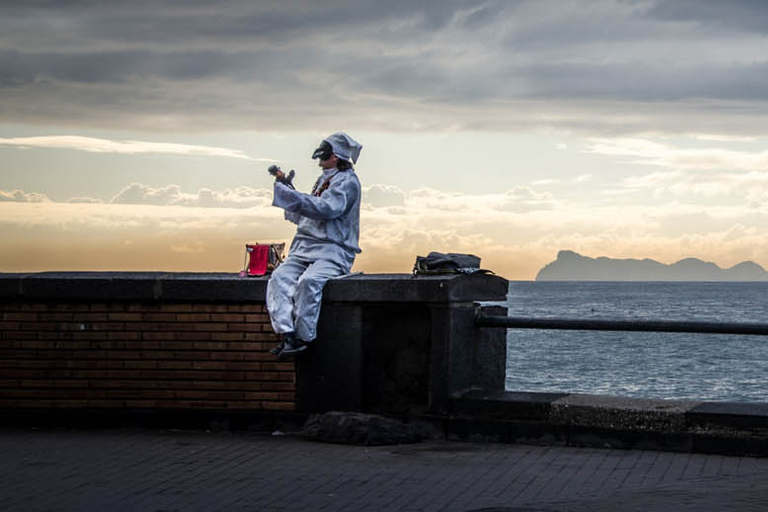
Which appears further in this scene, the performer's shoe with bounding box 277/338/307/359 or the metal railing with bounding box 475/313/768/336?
the performer's shoe with bounding box 277/338/307/359

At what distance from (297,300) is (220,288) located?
2.19 feet

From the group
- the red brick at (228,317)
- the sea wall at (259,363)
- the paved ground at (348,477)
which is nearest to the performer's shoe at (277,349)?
the sea wall at (259,363)

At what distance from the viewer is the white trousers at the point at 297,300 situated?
9328mm

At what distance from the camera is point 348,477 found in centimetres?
763

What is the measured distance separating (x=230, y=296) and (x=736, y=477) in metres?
4.06

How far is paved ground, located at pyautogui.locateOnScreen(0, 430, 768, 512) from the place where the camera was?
22.5 feet

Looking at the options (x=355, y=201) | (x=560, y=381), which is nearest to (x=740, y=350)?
(x=560, y=381)

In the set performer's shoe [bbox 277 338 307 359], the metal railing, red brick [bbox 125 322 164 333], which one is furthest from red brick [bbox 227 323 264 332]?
the metal railing

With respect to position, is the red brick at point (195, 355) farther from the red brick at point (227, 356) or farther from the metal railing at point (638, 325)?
the metal railing at point (638, 325)

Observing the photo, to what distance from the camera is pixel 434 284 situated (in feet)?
30.3

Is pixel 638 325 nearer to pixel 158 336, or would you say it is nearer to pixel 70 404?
pixel 158 336

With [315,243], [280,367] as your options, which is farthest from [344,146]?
[280,367]

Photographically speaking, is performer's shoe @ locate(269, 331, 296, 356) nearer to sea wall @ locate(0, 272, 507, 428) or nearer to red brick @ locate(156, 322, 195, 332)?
sea wall @ locate(0, 272, 507, 428)

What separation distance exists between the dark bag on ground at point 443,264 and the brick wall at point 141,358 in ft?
4.19
